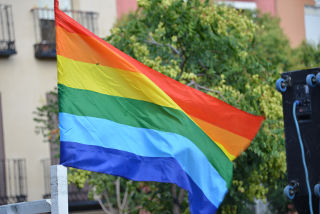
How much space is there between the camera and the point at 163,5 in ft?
33.0

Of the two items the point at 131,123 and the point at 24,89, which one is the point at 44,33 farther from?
the point at 131,123

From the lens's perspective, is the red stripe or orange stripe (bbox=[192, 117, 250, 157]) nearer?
the red stripe

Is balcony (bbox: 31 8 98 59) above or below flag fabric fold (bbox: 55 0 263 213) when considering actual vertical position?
above

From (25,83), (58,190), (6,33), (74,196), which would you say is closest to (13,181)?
(74,196)

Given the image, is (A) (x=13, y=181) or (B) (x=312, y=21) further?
(B) (x=312, y=21)

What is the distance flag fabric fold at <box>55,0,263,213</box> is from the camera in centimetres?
534

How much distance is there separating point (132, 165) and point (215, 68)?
5.60 meters

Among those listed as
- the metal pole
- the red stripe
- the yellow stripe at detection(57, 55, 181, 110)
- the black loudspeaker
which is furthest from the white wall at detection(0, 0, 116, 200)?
the black loudspeaker

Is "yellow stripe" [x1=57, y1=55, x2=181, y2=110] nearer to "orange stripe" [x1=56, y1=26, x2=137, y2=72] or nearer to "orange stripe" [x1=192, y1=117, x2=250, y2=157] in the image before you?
"orange stripe" [x1=56, y1=26, x2=137, y2=72]

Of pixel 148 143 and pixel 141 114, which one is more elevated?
pixel 141 114

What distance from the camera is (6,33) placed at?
16188 mm

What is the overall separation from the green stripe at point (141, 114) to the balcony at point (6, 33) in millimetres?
10877

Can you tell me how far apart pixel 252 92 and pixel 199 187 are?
4339 millimetres

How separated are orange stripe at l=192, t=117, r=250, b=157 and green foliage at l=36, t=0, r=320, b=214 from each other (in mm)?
2612
